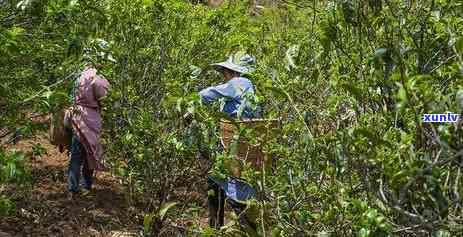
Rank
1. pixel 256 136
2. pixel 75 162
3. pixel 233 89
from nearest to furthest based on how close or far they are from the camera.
Result: pixel 256 136, pixel 233 89, pixel 75 162

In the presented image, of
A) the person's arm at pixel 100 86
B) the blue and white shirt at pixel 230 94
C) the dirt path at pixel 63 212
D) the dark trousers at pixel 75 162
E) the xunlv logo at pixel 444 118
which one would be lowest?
the dirt path at pixel 63 212

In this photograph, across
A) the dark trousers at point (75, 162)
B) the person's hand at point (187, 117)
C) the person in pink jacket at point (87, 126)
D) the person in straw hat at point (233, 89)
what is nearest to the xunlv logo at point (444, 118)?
the person's hand at point (187, 117)

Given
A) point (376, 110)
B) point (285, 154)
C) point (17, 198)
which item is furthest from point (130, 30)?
point (376, 110)

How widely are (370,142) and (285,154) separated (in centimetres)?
73

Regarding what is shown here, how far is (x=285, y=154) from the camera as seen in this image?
9.82 ft

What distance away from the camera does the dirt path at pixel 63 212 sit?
18.0 ft

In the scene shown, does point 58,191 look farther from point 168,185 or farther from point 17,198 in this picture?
point 168,185

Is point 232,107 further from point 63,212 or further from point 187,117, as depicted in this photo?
point 63,212

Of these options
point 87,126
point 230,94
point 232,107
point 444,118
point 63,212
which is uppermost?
point 444,118

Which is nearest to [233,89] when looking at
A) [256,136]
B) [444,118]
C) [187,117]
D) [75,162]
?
[187,117]

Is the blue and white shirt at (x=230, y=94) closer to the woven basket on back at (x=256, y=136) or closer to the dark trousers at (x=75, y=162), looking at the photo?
the woven basket on back at (x=256, y=136)

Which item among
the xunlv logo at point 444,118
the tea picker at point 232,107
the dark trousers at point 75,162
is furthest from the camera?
the dark trousers at point 75,162

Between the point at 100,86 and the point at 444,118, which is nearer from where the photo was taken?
the point at 444,118

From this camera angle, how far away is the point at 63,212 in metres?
5.84
